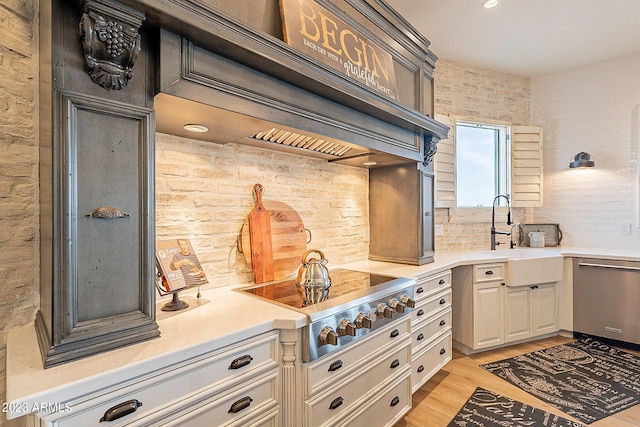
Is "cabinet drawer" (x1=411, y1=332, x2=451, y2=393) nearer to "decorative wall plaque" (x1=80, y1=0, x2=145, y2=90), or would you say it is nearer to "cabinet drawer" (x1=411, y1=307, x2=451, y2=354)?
"cabinet drawer" (x1=411, y1=307, x2=451, y2=354)

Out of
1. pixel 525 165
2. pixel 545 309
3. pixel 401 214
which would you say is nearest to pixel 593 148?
pixel 525 165

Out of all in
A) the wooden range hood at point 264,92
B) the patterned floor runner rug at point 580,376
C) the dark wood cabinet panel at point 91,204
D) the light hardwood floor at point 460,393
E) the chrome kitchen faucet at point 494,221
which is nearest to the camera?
the dark wood cabinet panel at point 91,204

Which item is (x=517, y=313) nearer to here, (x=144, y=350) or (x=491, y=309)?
(x=491, y=309)

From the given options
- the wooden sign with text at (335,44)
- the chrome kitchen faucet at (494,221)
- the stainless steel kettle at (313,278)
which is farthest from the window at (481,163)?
the stainless steel kettle at (313,278)

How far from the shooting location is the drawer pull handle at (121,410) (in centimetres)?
91

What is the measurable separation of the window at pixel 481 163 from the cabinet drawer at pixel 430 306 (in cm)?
144

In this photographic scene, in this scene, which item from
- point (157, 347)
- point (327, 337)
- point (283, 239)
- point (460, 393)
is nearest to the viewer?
point (157, 347)

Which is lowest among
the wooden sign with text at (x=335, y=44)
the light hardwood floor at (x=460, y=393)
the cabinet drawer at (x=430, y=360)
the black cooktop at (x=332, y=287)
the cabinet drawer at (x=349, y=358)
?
the light hardwood floor at (x=460, y=393)

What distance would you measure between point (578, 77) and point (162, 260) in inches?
198

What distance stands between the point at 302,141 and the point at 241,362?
134 centimetres

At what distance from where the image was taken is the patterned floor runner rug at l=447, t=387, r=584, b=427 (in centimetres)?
209

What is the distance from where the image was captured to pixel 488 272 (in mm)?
3098

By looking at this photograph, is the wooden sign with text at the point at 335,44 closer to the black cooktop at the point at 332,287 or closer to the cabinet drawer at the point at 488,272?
the black cooktop at the point at 332,287

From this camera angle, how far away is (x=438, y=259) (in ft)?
10.00
